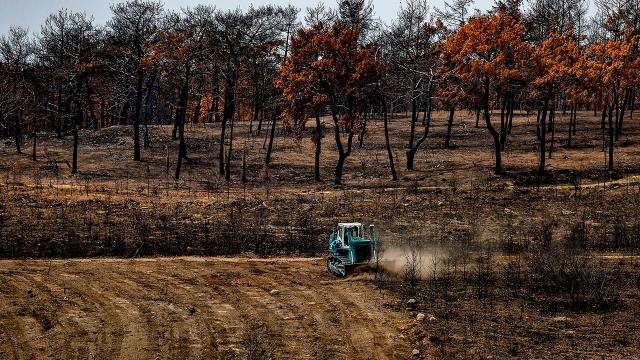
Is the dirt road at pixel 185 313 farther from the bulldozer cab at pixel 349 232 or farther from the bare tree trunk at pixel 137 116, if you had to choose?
the bare tree trunk at pixel 137 116

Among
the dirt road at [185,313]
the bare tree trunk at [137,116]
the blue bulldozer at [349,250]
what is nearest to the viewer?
the dirt road at [185,313]

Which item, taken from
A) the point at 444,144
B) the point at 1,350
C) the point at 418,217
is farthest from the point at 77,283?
the point at 444,144

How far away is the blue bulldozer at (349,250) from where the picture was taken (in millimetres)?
21266

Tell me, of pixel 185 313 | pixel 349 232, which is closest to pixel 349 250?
pixel 349 232

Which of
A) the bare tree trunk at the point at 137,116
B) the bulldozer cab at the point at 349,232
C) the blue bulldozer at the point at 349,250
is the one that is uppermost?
the bare tree trunk at the point at 137,116

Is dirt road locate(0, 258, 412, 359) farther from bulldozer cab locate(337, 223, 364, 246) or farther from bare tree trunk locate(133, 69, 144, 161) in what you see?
bare tree trunk locate(133, 69, 144, 161)

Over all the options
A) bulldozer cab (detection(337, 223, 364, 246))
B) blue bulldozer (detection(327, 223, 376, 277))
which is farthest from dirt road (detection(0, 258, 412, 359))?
bulldozer cab (detection(337, 223, 364, 246))

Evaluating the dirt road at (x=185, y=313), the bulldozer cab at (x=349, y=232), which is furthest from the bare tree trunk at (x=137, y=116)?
the bulldozer cab at (x=349, y=232)

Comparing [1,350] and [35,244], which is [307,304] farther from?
[35,244]

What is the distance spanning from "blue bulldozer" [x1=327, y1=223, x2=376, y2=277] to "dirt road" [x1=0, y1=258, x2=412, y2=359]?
564 millimetres

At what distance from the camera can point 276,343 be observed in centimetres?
1460

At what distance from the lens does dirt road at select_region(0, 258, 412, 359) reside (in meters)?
14.2

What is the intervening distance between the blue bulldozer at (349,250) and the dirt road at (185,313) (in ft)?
1.85

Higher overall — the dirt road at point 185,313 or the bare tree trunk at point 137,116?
the bare tree trunk at point 137,116
